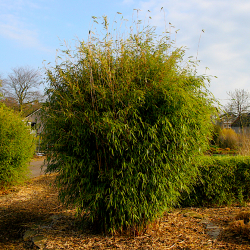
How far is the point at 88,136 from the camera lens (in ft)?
9.87

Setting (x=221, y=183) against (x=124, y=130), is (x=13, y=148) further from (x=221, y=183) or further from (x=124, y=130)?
(x=221, y=183)

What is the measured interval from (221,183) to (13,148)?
4.83 m

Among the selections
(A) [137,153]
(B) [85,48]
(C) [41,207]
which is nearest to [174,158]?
(A) [137,153]

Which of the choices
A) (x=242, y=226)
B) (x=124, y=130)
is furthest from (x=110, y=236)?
(x=242, y=226)

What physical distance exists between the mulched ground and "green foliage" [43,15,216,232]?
0.23m

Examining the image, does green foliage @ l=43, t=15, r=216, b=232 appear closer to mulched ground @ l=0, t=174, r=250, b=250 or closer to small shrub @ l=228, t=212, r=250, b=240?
mulched ground @ l=0, t=174, r=250, b=250

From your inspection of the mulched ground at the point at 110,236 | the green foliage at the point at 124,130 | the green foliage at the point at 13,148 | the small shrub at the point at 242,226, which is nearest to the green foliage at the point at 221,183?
the mulched ground at the point at 110,236

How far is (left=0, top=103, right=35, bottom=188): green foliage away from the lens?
609cm

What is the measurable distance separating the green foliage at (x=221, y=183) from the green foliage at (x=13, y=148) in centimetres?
409

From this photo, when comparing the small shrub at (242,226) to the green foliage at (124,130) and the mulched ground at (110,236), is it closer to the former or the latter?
the mulched ground at (110,236)

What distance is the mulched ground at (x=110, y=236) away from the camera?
9.67ft

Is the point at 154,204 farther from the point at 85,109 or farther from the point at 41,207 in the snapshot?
the point at 41,207

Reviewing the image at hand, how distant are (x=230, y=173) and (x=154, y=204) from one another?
2193 millimetres

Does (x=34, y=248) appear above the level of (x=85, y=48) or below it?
below
